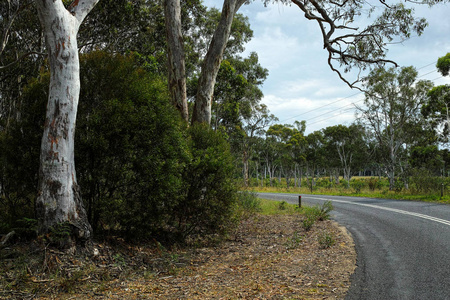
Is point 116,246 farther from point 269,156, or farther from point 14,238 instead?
point 269,156

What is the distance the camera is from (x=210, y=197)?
23.0ft

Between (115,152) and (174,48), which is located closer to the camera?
(115,152)

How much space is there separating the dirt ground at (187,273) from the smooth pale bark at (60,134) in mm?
594

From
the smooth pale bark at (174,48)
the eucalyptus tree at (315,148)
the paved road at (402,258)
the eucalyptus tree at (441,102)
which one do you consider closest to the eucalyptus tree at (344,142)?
the eucalyptus tree at (315,148)

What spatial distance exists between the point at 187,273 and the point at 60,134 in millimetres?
3235

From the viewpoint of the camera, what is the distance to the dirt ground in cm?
443

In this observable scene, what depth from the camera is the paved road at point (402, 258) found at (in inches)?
180

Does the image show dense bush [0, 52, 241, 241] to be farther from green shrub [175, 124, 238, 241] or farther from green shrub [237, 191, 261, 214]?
green shrub [237, 191, 261, 214]

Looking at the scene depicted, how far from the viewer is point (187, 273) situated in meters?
5.61

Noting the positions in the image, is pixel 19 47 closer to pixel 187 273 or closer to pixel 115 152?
pixel 115 152

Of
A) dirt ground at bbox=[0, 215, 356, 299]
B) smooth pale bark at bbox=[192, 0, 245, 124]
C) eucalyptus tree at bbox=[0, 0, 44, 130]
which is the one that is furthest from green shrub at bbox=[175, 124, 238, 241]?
eucalyptus tree at bbox=[0, 0, 44, 130]

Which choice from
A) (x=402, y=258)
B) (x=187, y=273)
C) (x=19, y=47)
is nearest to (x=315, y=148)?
(x=19, y=47)

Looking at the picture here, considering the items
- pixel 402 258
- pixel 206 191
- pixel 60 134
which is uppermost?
pixel 60 134

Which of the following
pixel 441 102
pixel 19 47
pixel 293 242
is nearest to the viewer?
pixel 293 242
